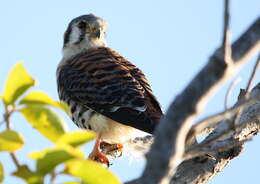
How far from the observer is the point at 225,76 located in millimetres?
1998

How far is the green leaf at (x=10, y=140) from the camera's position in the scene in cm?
203

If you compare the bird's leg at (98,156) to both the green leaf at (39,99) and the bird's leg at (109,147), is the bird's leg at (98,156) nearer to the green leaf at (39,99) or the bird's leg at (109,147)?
the bird's leg at (109,147)

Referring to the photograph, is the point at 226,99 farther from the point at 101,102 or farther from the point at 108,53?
the point at 108,53

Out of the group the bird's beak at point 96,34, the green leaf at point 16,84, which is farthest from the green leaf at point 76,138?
the bird's beak at point 96,34

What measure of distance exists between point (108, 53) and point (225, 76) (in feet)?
18.7

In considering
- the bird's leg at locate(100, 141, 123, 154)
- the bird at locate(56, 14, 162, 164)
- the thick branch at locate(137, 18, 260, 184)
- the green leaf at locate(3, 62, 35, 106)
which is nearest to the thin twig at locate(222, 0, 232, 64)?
the thick branch at locate(137, 18, 260, 184)

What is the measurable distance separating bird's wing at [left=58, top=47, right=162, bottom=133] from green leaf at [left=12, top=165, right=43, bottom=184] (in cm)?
365

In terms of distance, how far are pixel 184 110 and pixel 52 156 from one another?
46 centimetres

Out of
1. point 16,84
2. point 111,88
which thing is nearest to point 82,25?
point 111,88

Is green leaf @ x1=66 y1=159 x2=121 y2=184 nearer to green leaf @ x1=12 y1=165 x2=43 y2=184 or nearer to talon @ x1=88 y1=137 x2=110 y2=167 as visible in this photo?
green leaf @ x1=12 y1=165 x2=43 y2=184

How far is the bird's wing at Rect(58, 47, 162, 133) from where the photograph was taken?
5.96 m

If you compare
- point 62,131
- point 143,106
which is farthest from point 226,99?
point 143,106

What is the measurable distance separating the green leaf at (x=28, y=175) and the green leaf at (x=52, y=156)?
0.04 metres

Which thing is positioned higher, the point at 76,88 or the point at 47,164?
the point at 47,164
